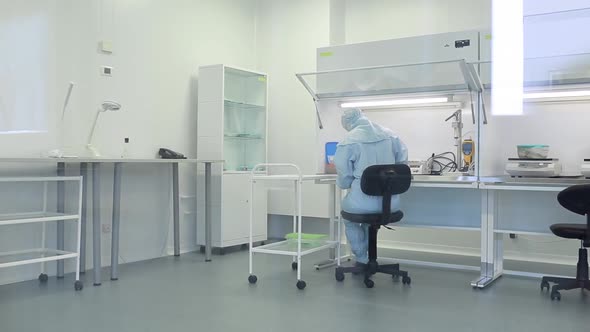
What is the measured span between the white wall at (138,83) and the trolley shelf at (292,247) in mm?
1289

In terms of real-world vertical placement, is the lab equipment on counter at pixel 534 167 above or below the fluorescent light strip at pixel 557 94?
below

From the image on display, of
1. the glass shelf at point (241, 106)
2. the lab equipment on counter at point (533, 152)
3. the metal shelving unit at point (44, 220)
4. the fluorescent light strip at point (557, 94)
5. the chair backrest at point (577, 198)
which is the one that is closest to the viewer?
the chair backrest at point (577, 198)

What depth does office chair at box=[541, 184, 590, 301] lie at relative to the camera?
3.02 meters

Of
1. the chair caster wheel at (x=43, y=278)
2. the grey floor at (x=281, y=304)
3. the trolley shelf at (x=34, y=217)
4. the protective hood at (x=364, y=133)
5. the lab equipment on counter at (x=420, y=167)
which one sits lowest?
the grey floor at (x=281, y=304)

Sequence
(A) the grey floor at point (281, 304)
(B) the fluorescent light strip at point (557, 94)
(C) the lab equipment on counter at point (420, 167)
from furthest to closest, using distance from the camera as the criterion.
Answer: (C) the lab equipment on counter at point (420, 167) < (B) the fluorescent light strip at point (557, 94) < (A) the grey floor at point (281, 304)

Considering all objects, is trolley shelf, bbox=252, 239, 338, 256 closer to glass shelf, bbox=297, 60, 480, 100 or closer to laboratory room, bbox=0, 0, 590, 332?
laboratory room, bbox=0, 0, 590, 332

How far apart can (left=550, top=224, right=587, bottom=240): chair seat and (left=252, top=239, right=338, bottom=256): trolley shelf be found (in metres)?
1.51

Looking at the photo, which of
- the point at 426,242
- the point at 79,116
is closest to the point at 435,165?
the point at 426,242

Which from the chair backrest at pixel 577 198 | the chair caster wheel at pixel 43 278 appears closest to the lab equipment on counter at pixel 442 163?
the chair backrest at pixel 577 198

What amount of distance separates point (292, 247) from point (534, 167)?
5.65 feet

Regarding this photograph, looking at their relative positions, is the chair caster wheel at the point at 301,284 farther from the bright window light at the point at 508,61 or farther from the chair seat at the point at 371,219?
the bright window light at the point at 508,61

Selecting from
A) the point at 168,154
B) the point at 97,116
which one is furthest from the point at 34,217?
the point at 168,154

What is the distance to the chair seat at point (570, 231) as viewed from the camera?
3.11 metres

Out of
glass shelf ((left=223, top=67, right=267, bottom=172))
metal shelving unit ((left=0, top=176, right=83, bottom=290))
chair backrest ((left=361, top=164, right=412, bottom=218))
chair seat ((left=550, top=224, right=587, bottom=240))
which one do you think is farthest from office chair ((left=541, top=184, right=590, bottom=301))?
metal shelving unit ((left=0, top=176, right=83, bottom=290))
